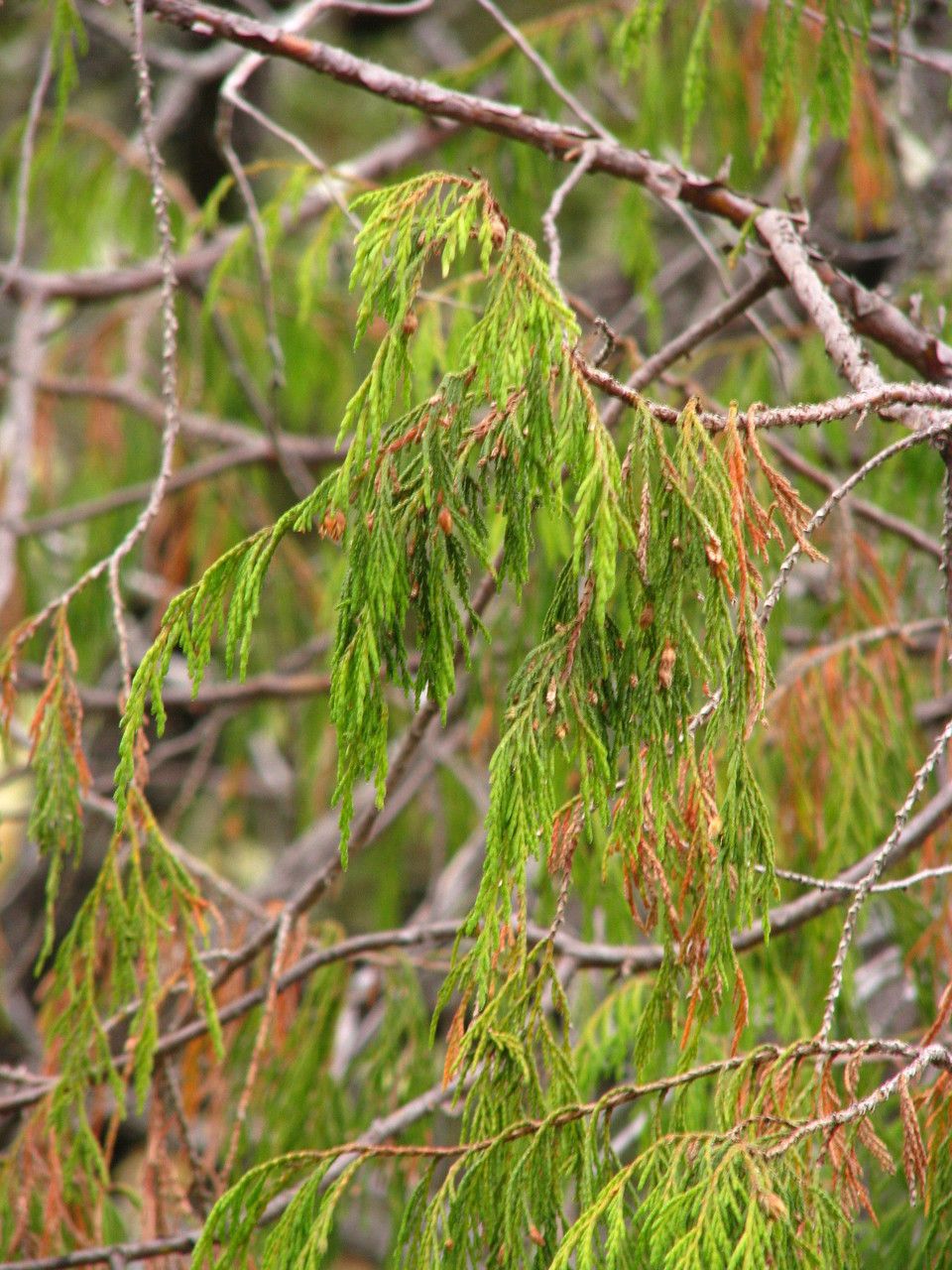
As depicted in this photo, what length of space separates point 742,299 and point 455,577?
2.01ft

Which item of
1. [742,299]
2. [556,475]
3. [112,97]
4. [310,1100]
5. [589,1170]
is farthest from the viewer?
[112,97]

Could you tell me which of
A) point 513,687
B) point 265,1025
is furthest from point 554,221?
point 265,1025

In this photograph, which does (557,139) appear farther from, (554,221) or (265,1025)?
(265,1025)

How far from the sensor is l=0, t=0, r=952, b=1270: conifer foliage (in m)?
0.83

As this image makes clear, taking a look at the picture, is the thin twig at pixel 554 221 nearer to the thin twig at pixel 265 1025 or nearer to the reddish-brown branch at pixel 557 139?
the reddish-brown branch at pixel 557 139

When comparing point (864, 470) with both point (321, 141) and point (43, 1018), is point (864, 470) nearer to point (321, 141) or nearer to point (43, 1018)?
point (43, 1018)

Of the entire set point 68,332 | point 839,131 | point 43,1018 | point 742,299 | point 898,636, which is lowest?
point 43,1018

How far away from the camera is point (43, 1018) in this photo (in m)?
1.79

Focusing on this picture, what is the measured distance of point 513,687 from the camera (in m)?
0.85

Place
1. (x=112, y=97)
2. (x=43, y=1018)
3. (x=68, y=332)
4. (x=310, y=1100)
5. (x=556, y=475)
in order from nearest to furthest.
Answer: (x=556, y=475)
(x=310, y=1100)
(x=43, y=1018)
(x=68, y=332)
(x=112, y=97)

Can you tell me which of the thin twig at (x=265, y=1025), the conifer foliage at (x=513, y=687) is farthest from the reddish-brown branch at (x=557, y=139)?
the thin twig at (x=265, y=1025)

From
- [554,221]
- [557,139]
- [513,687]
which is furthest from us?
[557,139]

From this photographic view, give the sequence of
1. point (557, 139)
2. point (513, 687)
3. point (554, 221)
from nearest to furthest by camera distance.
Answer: point (513, 687) → point (554, 221) → point (557, 139)

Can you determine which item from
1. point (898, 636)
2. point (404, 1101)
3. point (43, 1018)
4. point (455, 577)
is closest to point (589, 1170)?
point (455, 577)
